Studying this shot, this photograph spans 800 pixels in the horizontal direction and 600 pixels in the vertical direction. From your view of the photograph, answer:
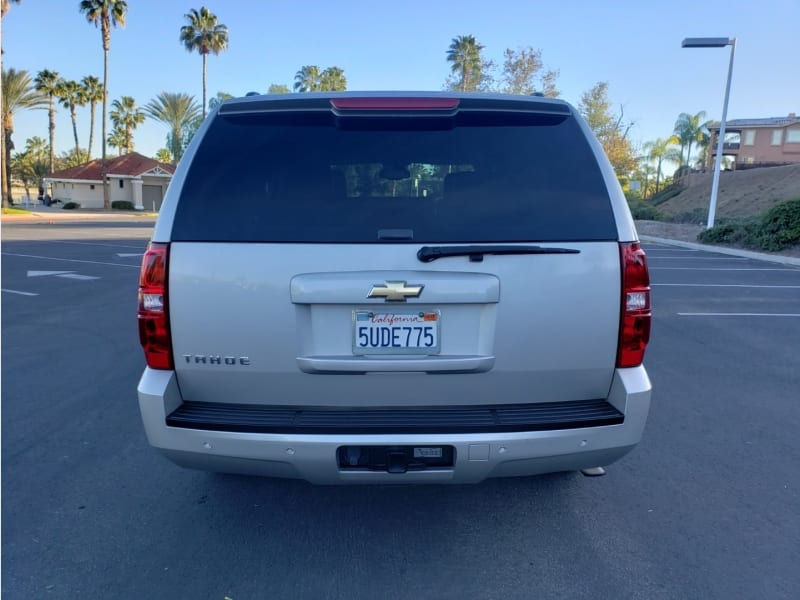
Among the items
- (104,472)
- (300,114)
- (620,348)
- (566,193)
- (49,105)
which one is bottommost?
(104,472)

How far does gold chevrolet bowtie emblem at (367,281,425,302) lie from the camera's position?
2.42 m

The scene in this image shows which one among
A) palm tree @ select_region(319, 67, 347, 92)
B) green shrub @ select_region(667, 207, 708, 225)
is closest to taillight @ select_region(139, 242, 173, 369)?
green shrub @ select_region(667, 207, 708, 225)

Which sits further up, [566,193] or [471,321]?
[566,193]

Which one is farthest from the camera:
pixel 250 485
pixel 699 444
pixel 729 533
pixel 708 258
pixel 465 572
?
pixel 708 258

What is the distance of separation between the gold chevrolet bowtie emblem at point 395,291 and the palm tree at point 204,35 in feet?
158

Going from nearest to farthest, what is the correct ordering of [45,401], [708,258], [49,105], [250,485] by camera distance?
[250,485]
[45,401]
[708,258]
[49,105]

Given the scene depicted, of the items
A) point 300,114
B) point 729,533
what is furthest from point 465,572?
point 300,114

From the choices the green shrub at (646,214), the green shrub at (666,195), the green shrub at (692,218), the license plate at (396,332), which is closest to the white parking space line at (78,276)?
the license plate at (396,332)

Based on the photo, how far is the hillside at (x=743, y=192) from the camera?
1372 inches

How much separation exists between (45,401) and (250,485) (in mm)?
2436

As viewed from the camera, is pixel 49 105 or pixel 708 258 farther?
pixel 49 105

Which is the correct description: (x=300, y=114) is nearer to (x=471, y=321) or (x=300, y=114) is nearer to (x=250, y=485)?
(x=471, y=321)

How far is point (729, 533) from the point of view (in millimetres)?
3037

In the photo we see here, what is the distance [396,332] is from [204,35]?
49399mm
